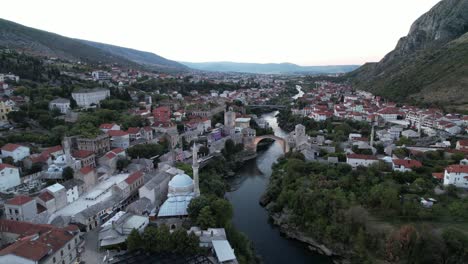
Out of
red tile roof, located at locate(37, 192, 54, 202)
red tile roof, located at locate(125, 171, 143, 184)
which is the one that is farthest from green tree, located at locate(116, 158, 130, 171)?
red tile roof, located at locate(37, 192, 54, 202)

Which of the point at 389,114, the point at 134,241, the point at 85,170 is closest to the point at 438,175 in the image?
the point at 134,241

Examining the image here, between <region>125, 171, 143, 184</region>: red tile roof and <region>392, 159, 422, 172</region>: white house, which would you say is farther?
<region>392, 159, 422, 172</region>: white house

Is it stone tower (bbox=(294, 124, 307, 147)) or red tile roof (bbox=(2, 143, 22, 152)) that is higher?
red tile roof (bbox=(2, 143, 22, 152))

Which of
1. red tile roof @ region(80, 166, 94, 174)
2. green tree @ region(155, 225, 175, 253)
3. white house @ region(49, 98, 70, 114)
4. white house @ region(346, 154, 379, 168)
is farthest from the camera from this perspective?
white house @ region(49, 98, 70, 114)

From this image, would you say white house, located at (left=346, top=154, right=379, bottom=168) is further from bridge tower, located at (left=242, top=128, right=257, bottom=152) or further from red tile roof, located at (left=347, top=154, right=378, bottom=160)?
bridge tower, located at (left=242, top=128, right=257, bottom=152)

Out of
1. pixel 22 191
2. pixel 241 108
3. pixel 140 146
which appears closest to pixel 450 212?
pixel 140 146
